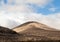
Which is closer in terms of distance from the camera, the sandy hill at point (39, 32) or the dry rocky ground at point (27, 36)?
the dry rocky ground at point (27, 36)

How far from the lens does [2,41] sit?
60.6ft

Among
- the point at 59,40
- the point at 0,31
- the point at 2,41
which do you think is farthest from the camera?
the point at 0,31

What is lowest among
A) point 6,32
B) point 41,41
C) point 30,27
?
point 41,41

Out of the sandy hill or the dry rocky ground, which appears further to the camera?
the sandy hill

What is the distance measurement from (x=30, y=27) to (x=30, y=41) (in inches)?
564

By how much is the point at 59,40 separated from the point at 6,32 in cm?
675

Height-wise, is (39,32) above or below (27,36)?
above

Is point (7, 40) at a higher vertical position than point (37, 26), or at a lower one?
lower

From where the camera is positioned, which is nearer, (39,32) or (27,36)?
(27,36)

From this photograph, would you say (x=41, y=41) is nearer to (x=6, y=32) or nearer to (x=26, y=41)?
(x=26, y=41)

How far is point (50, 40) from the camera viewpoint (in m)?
19.6

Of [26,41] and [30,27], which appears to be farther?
[30,27]

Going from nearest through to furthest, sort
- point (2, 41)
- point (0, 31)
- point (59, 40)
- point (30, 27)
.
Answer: point (2, 41), point (59, 40), point (0, 31), point (30, 27)

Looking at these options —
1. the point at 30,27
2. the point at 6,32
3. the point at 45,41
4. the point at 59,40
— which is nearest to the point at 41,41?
the point at 45,41
